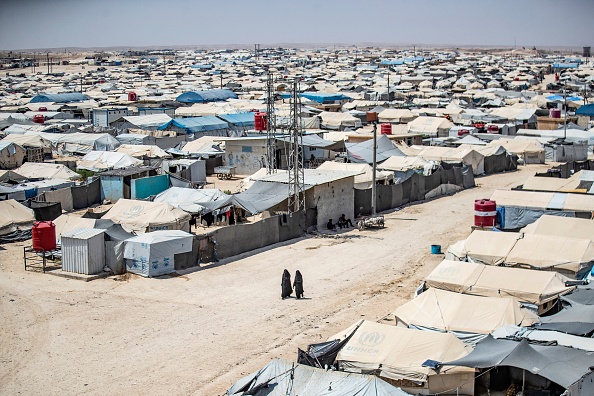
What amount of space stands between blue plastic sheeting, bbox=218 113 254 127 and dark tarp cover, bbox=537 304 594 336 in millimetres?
33347

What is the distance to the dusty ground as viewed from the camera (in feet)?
45.1

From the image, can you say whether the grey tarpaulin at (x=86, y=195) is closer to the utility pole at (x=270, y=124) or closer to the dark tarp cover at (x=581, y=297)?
the utility pole at (x=270, y=124)

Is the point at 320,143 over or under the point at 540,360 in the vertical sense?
over

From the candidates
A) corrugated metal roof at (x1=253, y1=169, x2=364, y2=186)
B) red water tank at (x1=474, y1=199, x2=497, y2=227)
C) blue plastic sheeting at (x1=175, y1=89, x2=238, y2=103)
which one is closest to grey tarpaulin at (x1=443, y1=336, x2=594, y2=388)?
red water tank at (x1=474, y1=199, x2=497, y2=227)

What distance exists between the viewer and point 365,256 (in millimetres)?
21859

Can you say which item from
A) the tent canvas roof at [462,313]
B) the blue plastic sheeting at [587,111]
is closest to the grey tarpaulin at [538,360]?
the tent canvas roof at [462,313]

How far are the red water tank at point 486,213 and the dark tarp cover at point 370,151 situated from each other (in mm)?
10953

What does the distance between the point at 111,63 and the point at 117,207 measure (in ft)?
463

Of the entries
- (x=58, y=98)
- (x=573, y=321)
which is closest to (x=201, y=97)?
(x=58, y=98)

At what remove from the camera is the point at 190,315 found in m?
16.8

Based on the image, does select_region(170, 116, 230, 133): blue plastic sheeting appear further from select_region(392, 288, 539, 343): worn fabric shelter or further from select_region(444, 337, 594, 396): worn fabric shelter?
select_region(444, 337, 594, 396): worn fabric shelter

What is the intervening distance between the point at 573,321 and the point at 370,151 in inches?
826

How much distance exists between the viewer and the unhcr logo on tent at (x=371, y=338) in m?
12.9

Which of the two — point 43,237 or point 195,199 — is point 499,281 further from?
point 195,199
